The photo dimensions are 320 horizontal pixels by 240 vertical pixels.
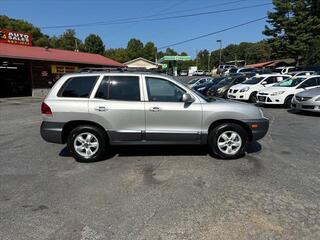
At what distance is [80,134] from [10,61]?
22167mm

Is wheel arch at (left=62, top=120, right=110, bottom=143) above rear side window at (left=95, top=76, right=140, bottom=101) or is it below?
below

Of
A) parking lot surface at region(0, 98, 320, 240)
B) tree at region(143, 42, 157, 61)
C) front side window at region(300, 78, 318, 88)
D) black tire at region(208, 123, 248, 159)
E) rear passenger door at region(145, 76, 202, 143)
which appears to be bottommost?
parking lot surface at region(0, 98, 320, 240)

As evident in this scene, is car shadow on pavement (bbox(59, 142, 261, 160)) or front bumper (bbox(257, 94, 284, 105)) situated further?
front bumper (bbox(257, 94, 284, 105))

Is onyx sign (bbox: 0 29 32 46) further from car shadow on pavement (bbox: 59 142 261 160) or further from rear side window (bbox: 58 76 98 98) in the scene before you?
rear side window (bbox: 58 76 98 98)

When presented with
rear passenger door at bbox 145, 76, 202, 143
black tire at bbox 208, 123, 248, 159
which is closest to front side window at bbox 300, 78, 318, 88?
black tire at bbox 208, 123, 248, 159

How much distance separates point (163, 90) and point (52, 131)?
7.70 feet

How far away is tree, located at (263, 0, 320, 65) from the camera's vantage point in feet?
154

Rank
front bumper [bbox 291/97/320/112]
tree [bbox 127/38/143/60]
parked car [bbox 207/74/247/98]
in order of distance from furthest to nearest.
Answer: tree [bbox 127/38/143/60] < parked car [bbox 207/74/247/98] < front bumper [bbox 291/97/320/112]

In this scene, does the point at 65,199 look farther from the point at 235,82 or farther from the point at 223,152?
the point at 235,82

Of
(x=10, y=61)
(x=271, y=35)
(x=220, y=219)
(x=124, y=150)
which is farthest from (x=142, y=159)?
(x=271, y=35)

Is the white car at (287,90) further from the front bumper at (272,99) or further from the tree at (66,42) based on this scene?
the tree at (66,42)

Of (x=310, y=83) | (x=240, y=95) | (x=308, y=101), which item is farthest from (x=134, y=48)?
Answer: (x=308, y=101)

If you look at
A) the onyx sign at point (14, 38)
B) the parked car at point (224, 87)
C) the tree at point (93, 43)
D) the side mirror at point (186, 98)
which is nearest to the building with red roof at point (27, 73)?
the onyx sign at point (14, 38)

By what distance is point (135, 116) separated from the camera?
641 centimetres
